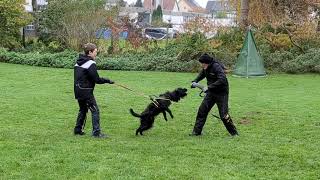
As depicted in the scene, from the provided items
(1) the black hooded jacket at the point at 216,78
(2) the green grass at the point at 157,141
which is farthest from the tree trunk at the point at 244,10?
(1) the black hooded jacket at the point at 216,78

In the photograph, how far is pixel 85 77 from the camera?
9.17 metres

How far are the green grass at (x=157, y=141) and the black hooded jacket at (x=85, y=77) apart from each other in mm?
805

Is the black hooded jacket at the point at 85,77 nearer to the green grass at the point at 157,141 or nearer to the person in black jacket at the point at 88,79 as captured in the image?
the person in black jacket at the point at 88,79

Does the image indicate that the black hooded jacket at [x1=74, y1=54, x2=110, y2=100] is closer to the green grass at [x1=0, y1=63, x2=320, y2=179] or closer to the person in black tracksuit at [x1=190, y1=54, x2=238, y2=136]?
the green grass at [x1=0, y1=63, x2=320, y2=179]

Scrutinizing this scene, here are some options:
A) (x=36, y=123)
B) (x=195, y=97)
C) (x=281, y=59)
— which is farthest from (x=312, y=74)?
(x=36, y=123)

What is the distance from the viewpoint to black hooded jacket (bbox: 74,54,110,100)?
9078mm

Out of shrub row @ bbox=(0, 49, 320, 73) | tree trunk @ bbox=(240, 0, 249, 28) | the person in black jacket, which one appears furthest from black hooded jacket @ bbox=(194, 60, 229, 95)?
tree trunk @ bbox=(240, 0, 249, 28)

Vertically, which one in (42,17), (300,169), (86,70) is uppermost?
(42,17)

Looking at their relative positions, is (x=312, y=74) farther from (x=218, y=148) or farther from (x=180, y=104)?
(x=218, y=148)

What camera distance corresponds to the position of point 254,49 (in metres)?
20.9

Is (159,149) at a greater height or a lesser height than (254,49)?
lesser

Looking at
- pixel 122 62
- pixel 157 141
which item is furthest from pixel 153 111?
pixel 122 62

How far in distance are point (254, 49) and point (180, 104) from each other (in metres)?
7.90

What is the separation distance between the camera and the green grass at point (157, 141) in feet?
23.4
